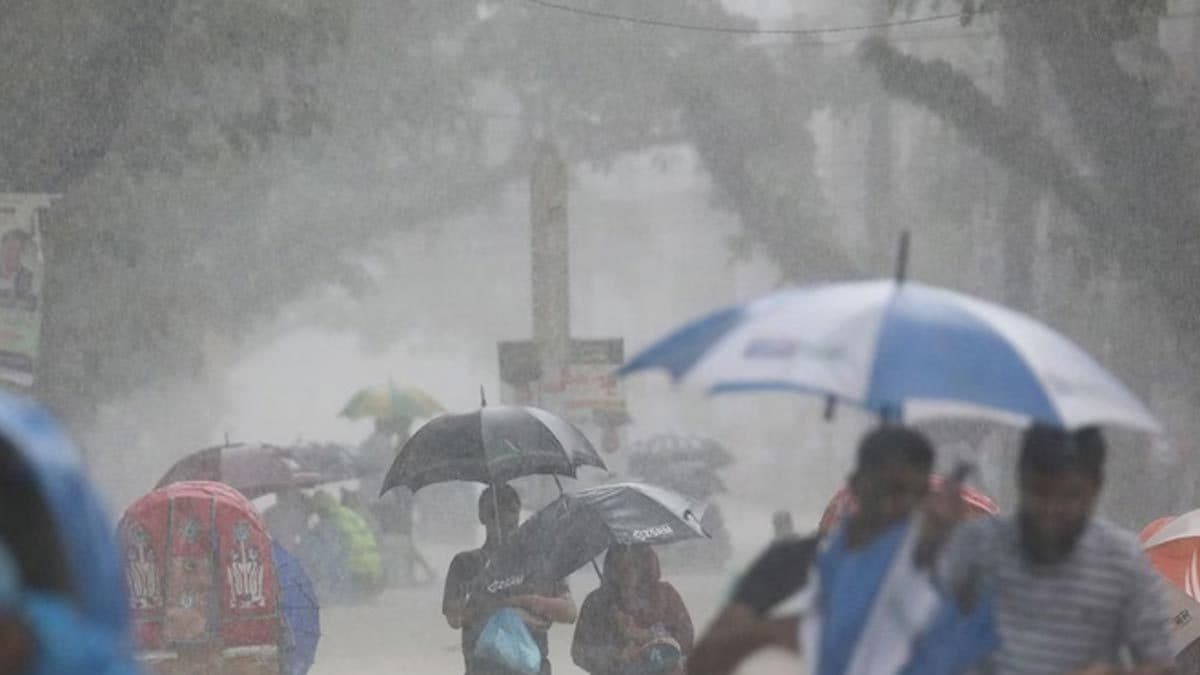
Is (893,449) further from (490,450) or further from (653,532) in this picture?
(490,450)

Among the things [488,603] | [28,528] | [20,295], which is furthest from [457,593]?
[20,295]

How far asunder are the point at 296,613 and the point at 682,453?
2885 cm

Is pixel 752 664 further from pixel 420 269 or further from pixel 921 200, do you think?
pixel 420 269

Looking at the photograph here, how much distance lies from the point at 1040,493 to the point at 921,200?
41.8 meters

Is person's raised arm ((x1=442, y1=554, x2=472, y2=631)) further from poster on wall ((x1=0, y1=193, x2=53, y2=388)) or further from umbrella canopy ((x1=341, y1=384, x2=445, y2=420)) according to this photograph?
umbrella canopy ((x1=341, y1=384, x2=445, y2=420))

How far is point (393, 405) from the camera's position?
32.7 meters

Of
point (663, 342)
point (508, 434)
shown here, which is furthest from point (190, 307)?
point (663, 342)

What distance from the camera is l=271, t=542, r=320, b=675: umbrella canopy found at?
38.5 ft

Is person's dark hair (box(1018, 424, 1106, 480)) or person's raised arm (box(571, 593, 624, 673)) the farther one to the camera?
person's raised arm (box(571, 593, 624, 673))

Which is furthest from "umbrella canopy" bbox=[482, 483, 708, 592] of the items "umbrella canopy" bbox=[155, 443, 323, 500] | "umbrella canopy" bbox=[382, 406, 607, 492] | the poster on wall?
the poster on wall

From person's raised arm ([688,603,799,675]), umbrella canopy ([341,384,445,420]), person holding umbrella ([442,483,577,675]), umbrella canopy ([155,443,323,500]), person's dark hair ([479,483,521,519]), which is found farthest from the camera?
umbrella canopy ([341,384,445,420])

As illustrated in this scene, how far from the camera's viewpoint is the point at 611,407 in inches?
889

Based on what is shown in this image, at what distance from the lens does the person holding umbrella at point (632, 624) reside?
10.5 meters

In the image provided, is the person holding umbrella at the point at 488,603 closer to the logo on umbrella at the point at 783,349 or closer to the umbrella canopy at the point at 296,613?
the umbrella canopy at the point at 296,613
